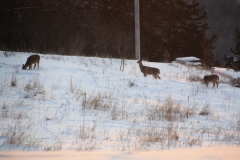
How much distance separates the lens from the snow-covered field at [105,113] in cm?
438

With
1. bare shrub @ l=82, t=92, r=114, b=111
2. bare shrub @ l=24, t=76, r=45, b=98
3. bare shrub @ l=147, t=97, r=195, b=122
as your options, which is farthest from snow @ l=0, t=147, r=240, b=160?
bare shrub @ l=24, t=76, r=45, b=98

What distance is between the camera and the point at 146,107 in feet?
23.0

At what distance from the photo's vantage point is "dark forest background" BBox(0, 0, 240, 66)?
20016 millimetres

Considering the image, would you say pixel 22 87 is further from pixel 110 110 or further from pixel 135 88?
pixel 135 88

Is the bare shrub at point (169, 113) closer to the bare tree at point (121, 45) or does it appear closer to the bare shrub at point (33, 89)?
the bare shrub at point (33, 89)

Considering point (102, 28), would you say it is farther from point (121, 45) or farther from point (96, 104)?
point (96, 104)

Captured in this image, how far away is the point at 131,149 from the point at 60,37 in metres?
20.2

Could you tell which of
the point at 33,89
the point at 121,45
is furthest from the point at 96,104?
the point at 121,45

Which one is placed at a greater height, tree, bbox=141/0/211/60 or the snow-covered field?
tree, bbox=141/0/211/60

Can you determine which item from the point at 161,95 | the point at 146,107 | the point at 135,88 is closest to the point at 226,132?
the point at 146,107

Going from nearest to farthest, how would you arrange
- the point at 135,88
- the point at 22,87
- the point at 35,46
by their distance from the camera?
the point at 22,87, the point at 135,88, the point at 35,46

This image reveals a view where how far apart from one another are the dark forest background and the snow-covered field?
456cm

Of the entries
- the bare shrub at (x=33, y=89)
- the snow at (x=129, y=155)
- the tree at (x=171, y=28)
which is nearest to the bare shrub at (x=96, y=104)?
the bare shrub at (x=33, y=89)

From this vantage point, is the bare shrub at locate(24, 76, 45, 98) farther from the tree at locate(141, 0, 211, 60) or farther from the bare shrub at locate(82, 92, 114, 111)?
the tree at locate(141, 0, 211, 60)
